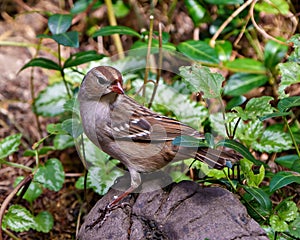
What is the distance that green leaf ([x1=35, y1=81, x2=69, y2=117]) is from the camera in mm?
4793

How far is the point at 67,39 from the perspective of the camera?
4242mm

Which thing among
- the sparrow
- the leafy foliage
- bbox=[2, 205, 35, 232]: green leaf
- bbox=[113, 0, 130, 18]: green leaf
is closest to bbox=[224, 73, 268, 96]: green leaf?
the leafy foliage

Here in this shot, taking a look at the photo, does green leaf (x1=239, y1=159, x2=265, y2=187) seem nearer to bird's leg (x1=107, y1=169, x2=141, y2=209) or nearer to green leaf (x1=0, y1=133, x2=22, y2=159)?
bird's leg (x1=107, y1=169, x2=141, y2=209)

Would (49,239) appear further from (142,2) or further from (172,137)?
(142,2)

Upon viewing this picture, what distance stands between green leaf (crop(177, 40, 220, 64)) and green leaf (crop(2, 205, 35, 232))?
1799 millimetres

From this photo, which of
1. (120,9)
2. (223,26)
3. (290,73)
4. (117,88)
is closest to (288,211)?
(290,73)

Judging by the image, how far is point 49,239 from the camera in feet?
14.0

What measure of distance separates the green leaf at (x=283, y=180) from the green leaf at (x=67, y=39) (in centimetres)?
179

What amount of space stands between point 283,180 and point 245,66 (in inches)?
83.4

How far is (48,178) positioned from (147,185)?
2.84 ft

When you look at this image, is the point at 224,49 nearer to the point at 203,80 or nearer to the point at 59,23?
the point at 59,23

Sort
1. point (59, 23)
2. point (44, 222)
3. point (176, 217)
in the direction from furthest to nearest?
point (59, 23), point (44, 222), point (176, 217)

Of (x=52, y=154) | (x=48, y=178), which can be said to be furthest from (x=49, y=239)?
(x=52, y=154)

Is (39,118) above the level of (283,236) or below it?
below
